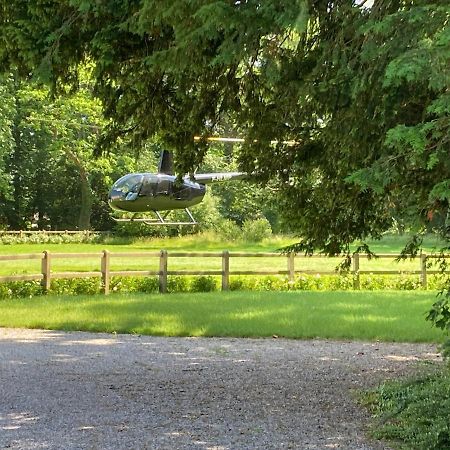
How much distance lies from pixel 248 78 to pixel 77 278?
36.3ft

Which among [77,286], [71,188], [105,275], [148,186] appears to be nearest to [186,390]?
[105,275]

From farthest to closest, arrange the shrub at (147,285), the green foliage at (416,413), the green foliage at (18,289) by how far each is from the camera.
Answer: the shrub at (147,285) → the green foliage at (18,289) → the green foliage at (416,413)

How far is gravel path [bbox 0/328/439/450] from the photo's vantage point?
17.3 feet

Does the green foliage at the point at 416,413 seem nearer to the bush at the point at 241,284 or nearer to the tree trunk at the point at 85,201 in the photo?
the bush at the point at 241,284

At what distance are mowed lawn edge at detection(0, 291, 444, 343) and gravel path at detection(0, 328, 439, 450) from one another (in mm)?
548

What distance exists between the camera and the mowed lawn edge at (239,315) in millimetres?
11156

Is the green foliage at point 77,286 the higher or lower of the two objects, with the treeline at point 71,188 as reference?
lower

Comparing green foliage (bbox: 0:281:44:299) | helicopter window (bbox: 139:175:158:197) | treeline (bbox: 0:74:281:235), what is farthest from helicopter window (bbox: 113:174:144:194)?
treeline (bbox: 0:74:281:235)

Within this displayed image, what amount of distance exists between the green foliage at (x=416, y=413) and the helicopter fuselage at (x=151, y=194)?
14745mm

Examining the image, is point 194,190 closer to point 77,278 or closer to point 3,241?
point 77,278

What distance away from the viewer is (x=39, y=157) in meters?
44.0

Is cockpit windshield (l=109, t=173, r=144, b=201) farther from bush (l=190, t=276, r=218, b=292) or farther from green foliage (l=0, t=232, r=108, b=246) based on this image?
green foliage (l=0, t=232, r=108, b=246)

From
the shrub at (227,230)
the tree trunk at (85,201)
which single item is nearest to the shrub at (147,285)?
the shrub at (227,230)

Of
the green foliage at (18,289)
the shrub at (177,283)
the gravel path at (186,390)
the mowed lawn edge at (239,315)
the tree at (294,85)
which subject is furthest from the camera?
the shrub at (177,283)
